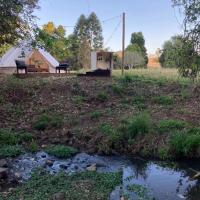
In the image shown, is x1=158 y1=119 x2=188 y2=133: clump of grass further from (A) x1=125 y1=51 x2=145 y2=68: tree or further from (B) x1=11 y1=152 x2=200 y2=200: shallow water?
(A) x1=125 y1=51 x2=145 y2=68: tree

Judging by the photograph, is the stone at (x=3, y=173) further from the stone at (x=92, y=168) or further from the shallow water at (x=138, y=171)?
the stone at (x=92, y=168)

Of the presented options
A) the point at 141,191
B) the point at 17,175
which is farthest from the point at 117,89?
the point at 141,191

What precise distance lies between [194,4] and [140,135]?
14.0 feet

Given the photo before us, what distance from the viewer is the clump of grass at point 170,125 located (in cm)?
1184

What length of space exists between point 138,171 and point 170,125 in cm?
279

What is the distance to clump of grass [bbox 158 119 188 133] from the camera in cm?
1184

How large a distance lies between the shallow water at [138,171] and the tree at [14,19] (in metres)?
5.70

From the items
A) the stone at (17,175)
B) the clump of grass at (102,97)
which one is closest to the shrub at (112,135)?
the stone at (17,175)

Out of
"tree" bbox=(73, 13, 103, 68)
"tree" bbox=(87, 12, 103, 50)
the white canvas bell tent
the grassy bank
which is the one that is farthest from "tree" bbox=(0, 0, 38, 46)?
"tree" bbox=(87, 12, 103, 50)

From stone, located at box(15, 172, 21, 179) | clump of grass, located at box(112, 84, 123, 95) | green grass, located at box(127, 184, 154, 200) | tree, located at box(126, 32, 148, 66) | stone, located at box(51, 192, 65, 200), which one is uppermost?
tree, located at box(126, 32, 148, 66)

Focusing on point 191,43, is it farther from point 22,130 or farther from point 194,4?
point 22,130

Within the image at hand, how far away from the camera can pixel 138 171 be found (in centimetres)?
975

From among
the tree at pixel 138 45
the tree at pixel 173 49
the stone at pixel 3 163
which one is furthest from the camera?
the tree at pixel 138 45

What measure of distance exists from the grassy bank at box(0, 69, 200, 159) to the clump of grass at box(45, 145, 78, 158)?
478mm
